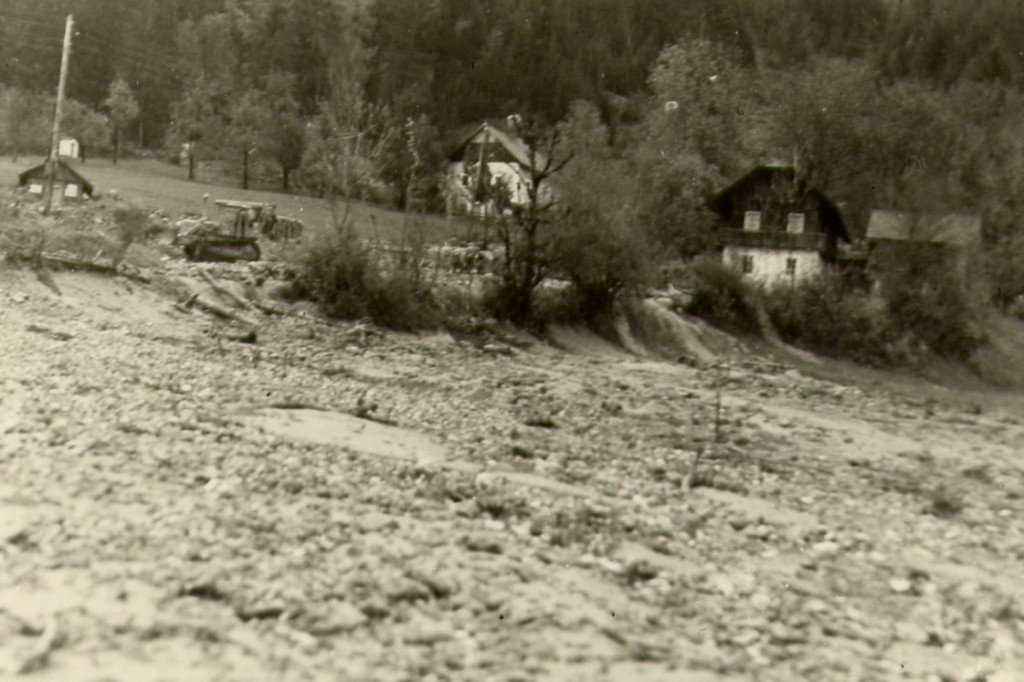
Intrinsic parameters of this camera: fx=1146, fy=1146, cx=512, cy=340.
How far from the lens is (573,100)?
62.1 meters

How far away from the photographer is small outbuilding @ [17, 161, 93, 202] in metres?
29.3

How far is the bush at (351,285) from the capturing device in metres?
30.0

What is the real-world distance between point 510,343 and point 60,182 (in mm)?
12423

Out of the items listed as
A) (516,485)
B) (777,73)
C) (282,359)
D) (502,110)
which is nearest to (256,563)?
(516,485)

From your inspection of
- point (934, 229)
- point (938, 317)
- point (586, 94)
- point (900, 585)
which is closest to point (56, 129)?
point (900, 585)

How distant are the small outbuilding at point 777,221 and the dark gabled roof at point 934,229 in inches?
119

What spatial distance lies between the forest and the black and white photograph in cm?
19

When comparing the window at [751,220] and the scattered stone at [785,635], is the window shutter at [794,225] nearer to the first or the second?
the window at [751,220]

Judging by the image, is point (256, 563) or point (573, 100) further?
point (573, 100)

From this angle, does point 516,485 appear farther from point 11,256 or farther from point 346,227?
point 346,227

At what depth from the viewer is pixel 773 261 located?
50875mm

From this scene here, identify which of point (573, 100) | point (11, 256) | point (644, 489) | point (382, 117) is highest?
point (573, 100)

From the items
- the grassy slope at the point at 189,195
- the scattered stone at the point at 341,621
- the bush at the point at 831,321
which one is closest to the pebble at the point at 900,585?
the scattered stone at the point at 341,621

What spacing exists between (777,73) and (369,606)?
182 feet
